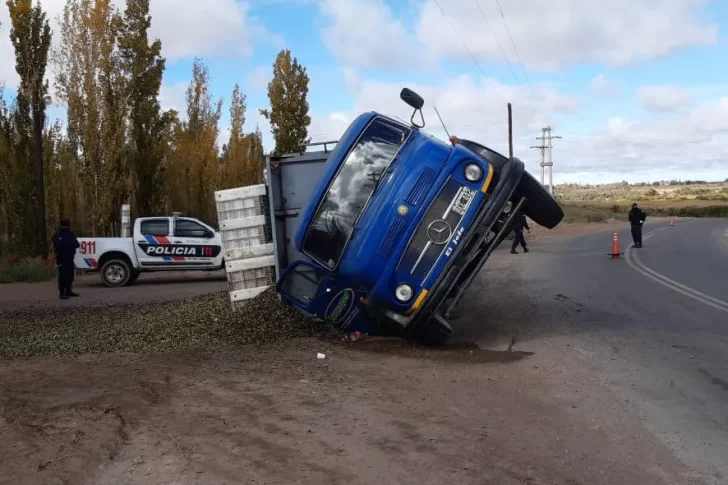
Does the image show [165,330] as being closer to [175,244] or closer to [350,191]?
[350,191]

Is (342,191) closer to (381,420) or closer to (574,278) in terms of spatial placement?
(381,420)

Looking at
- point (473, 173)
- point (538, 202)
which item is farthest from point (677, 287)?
point (473, 173)

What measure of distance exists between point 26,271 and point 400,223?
54.7ft

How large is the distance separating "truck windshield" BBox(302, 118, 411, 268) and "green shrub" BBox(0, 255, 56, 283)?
15.4 metres

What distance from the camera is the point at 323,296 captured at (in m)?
8.45

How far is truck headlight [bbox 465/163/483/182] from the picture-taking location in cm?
795

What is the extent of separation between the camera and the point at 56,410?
5863 millimetres

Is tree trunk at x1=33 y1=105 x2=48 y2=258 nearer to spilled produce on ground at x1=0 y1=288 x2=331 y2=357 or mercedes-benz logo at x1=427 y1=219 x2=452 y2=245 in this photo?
spilled produce on ground at x1=0 y1=288 x2=331 y2=357

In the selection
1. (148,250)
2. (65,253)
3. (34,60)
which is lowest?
(148,250)

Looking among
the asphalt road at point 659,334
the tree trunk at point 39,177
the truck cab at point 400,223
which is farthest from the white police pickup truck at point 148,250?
the truck cab at point 400,223

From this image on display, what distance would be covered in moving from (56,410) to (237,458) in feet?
6.64

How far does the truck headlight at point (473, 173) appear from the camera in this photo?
7952 millimetres

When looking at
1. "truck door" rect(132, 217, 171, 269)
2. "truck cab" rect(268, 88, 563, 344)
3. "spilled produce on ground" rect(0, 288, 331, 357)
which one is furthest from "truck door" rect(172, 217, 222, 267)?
"truck cab" rect(268, 88, 563, 344)

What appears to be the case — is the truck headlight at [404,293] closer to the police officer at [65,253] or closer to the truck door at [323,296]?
the truck door at [323,296]
